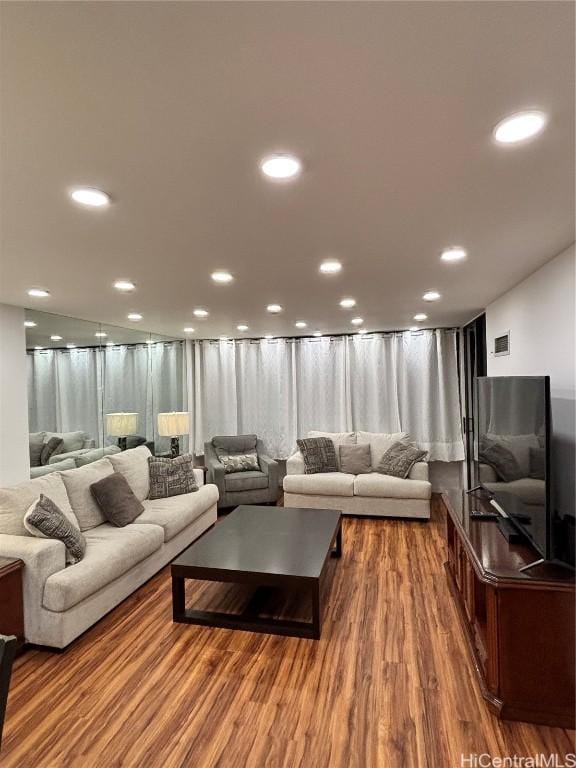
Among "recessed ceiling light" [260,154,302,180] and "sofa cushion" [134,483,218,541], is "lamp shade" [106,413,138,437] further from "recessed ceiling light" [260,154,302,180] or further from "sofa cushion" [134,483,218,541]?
"recessed ceiling light" [260,154,302,180]

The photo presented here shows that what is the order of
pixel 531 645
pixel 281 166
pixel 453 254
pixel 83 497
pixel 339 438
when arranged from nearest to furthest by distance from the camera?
pixel 281 166
pixel 531 645
pixel 453 254
pixel 83 497
pixel 339 438

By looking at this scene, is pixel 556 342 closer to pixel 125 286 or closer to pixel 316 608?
pixel 316 608

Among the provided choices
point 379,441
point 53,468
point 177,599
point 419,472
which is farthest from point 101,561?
point 379,441

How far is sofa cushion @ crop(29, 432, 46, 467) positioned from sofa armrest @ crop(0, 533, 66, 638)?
5.04 feet

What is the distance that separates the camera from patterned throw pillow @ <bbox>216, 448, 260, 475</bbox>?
5.47 meters

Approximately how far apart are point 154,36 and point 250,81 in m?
0.23

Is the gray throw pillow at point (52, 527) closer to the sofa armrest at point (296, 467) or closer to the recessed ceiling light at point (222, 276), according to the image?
the recessed ceiling light at point (222, 276)

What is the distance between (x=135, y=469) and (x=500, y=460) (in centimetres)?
326

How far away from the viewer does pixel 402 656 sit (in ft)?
7.70

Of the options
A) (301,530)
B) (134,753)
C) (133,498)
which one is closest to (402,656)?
(301,530)

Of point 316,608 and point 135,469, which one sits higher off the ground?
point 135,469

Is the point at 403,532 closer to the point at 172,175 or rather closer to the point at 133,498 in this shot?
the point at 133,498

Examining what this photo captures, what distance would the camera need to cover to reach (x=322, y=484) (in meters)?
5.02

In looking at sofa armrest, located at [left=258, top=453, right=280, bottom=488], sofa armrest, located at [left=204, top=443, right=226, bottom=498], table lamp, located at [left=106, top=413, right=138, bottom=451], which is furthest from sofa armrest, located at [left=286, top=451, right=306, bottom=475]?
table lamp, located at [left=106, top=413, right=138, bottom=451]
